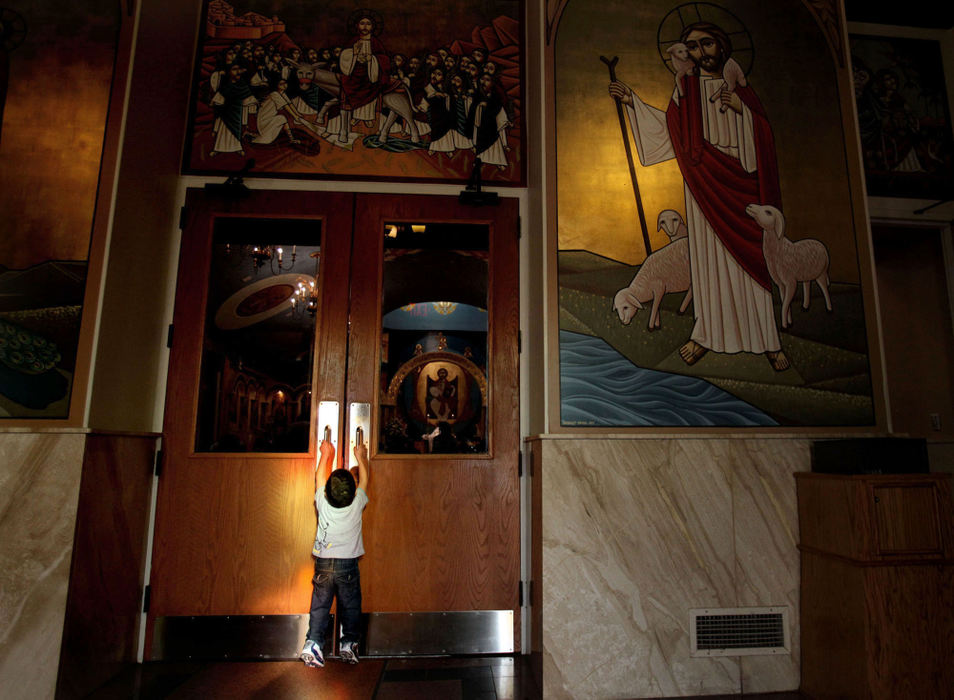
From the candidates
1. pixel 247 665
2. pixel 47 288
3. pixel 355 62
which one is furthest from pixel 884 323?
pixel 47 288

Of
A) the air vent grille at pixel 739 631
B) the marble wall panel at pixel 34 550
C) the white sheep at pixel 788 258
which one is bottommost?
the air vent grille at pixel 739 631

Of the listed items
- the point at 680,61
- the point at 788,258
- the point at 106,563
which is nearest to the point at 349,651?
the point at 106,563

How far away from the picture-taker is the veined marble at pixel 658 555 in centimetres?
296

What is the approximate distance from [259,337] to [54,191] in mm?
1262

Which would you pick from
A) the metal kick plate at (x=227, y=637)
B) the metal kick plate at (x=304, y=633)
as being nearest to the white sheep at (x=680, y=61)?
the metal kick plate at (x=304, y=633)

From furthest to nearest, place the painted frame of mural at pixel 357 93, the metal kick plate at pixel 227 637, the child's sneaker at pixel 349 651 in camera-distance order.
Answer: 1. the painted frame of mural at pixel 357 93
2. the metal kick plate at pixel 227 637
3. the child's sneaker at pixel 349 651

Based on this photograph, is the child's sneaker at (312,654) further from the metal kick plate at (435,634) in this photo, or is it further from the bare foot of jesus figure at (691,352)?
the bare foot of jesus figure at (691,352)

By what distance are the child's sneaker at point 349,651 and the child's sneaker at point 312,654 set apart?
0.41 ft

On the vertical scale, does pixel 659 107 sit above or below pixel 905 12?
below

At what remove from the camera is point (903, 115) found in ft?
14.5

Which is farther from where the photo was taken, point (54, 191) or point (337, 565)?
point (337, 565)

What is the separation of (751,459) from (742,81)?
232cm

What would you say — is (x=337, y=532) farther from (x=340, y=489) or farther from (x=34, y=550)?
(x=34, y=550)

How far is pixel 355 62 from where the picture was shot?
13.2ft
